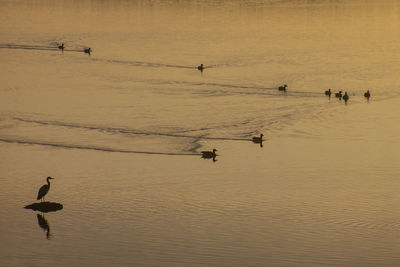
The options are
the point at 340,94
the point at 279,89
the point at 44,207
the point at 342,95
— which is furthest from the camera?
the point at 279,89

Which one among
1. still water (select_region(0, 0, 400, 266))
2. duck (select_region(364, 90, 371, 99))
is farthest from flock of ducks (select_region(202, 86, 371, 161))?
still water (select_region(0, 0, 400, 266))

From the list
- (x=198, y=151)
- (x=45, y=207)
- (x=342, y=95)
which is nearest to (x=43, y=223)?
(x=45, y=207)

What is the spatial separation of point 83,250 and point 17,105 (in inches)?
1131

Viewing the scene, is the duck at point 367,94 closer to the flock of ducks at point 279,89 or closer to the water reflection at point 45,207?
the flock of ducks at point 279,89

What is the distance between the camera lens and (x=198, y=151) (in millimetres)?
44688

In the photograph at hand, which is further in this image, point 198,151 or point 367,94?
point 367,94

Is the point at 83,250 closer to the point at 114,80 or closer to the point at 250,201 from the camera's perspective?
the point at 250,201

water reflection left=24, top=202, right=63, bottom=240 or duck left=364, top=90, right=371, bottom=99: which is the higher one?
duck left=364, top=90, right=371, bottom=99

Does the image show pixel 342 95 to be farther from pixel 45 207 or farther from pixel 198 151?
pixel 45 207

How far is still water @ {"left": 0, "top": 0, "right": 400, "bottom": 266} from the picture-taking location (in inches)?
1190

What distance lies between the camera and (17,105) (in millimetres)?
56562

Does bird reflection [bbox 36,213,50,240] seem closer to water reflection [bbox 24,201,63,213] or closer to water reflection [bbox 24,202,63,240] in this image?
water reflection [bbox 24,202,63,240]

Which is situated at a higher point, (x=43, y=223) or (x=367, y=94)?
(x=367, y=94)

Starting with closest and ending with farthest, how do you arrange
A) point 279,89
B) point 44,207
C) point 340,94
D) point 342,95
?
point 44,207
point 340,94
point 342,95
point 279,89
